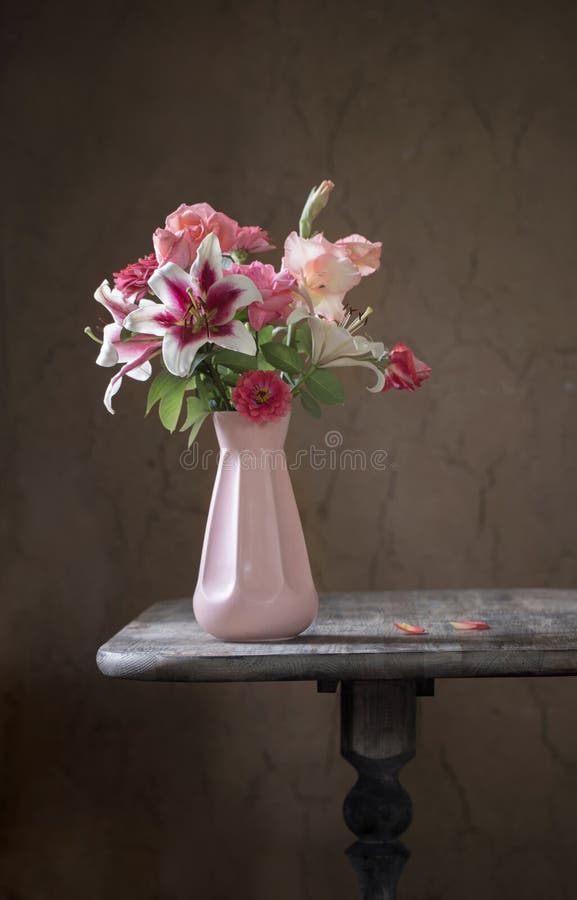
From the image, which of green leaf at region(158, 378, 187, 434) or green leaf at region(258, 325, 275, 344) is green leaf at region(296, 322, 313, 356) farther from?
green leaf at region(158, 378, 187, 434)

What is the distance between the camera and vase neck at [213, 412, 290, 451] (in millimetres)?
1212

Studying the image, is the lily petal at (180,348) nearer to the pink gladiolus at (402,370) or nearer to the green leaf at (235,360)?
the green leaf at (235,360)

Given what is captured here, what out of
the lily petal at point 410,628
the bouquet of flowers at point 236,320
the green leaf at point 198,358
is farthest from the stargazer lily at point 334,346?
the lily petal at point 410,628

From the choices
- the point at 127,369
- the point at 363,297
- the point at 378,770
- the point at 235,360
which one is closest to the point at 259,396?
the point at 235,360

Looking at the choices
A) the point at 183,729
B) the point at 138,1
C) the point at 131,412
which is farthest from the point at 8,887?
the point at 138,1

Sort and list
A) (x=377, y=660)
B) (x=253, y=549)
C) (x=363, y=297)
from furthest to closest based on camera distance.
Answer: (x=363, y=297) < (x=253, y=549) < (x=377, y=660)

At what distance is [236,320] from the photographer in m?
1.12

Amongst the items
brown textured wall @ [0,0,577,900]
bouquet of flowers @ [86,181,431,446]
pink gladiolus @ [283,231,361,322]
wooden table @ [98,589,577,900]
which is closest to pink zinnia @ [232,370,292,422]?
bouquet of flowers @ [86,181,431,446]

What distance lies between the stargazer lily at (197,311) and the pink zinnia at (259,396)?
0.27 feet

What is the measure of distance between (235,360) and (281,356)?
Result: 6cm

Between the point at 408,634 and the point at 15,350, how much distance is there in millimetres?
1171

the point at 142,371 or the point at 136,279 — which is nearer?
the point at 136,279

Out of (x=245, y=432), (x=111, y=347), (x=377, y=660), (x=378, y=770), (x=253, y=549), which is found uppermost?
(x=111, y=347)

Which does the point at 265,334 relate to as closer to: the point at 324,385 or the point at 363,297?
the point at 324,385
